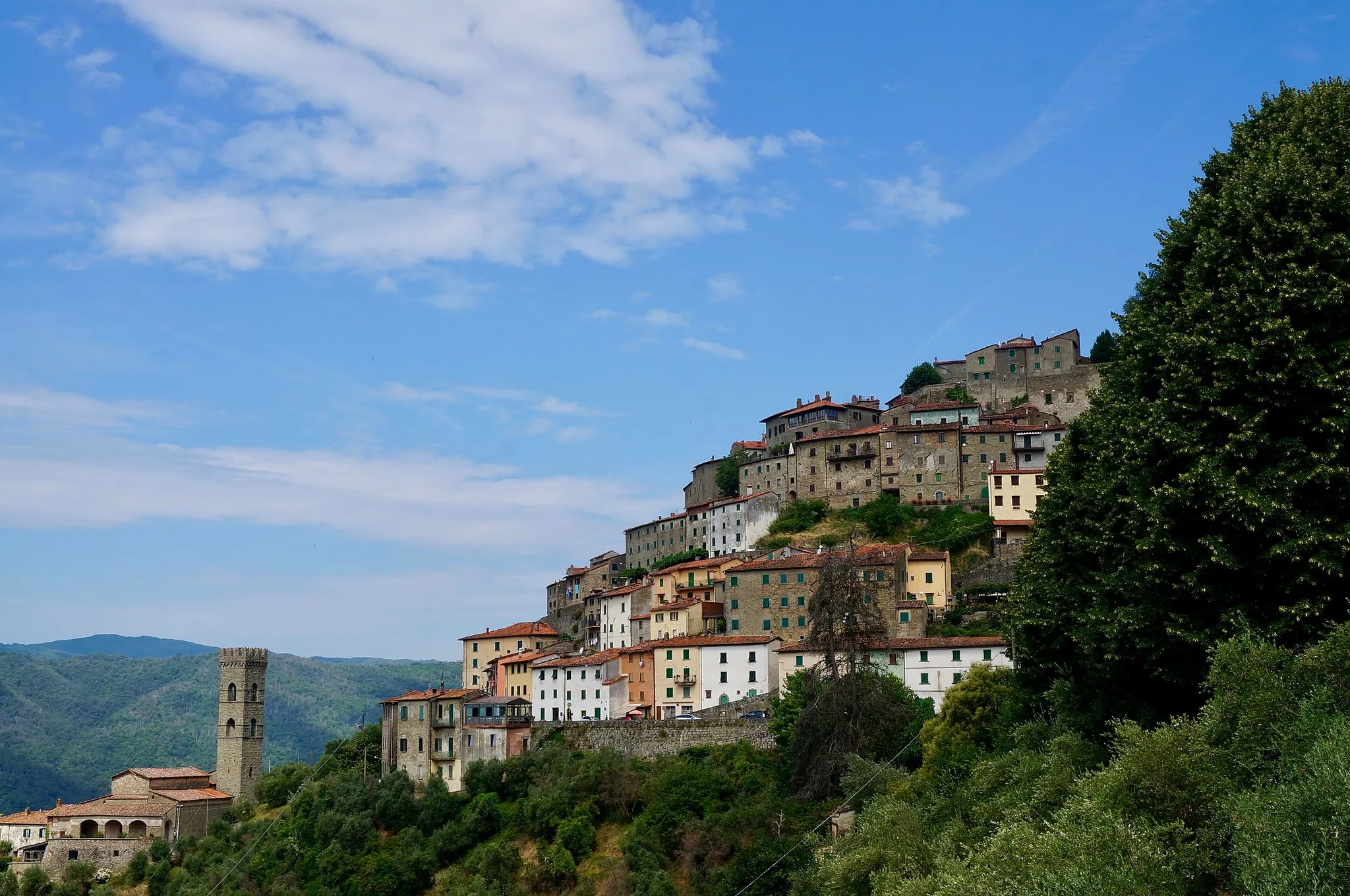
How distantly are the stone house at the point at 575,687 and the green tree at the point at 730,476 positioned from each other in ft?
120

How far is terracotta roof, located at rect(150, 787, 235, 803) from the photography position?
9375 centimetres

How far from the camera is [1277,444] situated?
25.5 meters

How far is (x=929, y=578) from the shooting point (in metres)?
83.2

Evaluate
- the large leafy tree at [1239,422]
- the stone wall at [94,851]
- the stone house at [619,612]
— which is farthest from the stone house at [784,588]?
the large leafy tree at [1239,422]

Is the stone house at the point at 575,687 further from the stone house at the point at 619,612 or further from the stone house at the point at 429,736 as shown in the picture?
the stone house at the point at 619,612

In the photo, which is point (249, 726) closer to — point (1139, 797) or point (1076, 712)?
point (1076, 712)

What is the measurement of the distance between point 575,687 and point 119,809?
36555 mm

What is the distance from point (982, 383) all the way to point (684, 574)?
1626 inches

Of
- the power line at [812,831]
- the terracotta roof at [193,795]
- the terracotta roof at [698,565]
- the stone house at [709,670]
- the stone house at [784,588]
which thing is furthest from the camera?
the terracotta roof at [193,795]

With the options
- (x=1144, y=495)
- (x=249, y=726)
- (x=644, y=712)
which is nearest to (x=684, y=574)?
(x=644, y=712)

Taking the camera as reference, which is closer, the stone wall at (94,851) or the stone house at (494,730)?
the stone house at (494,730)

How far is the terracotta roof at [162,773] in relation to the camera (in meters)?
96.9

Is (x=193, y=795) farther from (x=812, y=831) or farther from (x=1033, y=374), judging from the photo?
(x=1033, y=374)

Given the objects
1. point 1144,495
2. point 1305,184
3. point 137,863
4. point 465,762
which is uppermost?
point 1305,184
